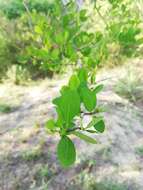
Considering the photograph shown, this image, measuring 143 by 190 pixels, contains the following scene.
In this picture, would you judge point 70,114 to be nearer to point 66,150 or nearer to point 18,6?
point 66,150

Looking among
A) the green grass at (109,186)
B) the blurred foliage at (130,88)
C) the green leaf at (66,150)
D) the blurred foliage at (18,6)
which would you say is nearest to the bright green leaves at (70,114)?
the green leaf at (66,150)

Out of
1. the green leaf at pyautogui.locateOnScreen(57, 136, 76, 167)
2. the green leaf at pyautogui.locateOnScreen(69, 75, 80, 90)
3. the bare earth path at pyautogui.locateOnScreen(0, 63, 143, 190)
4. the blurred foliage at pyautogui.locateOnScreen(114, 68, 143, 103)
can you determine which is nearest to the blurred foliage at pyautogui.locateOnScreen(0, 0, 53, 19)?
the blurred foliage at pyautogui.locateOnScreen(114, 68, 143, 103)

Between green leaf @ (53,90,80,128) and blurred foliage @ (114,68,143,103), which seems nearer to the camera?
green leaf @ (53,90,80,128)

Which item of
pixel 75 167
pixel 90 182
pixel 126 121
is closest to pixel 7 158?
pixel 75 167

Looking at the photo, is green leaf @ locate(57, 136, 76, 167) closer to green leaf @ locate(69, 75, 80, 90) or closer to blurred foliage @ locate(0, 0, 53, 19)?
green leaf @ locate(69, 75, 80, 90)

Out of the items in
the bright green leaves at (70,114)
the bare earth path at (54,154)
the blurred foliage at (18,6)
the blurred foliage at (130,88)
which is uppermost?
the blurred foliage at (18,6)

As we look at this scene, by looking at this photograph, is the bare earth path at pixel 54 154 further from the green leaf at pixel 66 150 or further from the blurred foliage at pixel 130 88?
the green leaf at pixel 66 150
